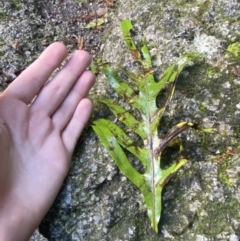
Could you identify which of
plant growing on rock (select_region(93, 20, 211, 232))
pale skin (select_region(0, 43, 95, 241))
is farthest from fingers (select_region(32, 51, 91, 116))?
plant growing on rock (select_region(93, 20, 211, 232))

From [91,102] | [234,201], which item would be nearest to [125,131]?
[91,102]

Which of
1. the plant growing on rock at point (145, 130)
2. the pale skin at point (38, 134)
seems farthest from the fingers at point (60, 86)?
the plant growing on rock at point (145, 130)

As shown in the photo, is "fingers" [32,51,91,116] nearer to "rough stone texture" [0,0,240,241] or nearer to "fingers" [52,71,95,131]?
"fingers" [52,71,95,131]

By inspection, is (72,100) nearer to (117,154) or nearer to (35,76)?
(35,76)

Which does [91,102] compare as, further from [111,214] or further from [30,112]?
[111,214]

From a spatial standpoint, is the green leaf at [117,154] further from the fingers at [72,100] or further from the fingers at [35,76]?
the fingers at [35,76]
